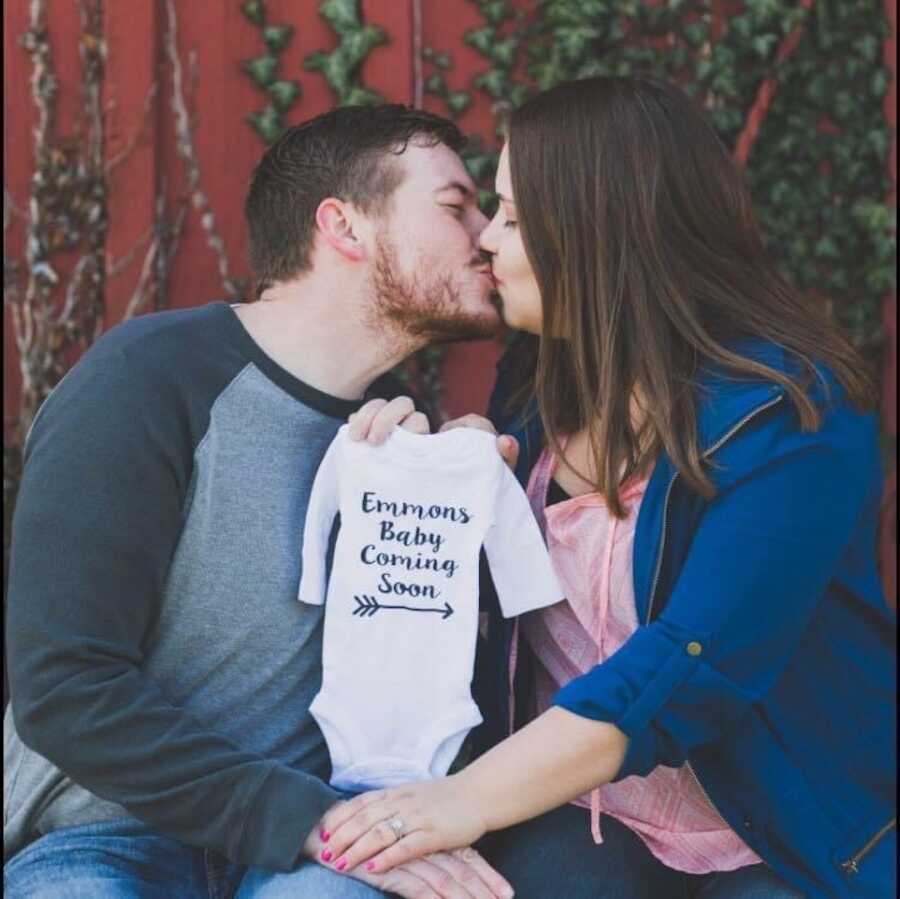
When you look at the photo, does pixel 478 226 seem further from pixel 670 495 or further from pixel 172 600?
pixel 172 600

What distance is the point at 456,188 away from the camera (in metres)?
2.74

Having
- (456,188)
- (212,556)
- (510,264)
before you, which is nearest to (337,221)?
(456,188)

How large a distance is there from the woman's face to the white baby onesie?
0.29 metres

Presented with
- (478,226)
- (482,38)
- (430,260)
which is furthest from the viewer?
(482,38)

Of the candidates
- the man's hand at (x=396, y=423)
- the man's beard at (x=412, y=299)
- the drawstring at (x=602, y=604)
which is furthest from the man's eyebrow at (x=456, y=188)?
the drawstring at (x=602, y=604)

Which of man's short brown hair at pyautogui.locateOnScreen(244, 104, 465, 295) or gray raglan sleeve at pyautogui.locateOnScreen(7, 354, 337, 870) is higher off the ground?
man's short brown hair at pyautogui.locateOnScreen(244, 104, 465, 295)

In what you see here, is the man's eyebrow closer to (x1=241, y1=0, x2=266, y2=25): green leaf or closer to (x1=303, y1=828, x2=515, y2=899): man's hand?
(x1=303, y1=828, x2=515, y2=899): man's hand

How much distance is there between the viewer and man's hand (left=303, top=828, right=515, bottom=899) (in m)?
2.14

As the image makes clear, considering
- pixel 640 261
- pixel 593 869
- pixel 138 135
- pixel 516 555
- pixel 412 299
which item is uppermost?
pixel 138 135

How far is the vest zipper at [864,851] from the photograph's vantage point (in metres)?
2.19

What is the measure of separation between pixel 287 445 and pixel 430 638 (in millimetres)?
418

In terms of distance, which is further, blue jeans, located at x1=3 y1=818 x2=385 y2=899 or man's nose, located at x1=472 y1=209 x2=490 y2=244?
man's nose, located at x1=472 y1=209 x2=490 y2=244

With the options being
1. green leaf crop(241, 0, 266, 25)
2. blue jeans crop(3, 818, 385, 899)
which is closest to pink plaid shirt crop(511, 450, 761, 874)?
blue jeans crop(3, 818, 385, 899)

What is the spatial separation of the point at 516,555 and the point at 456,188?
77cm
